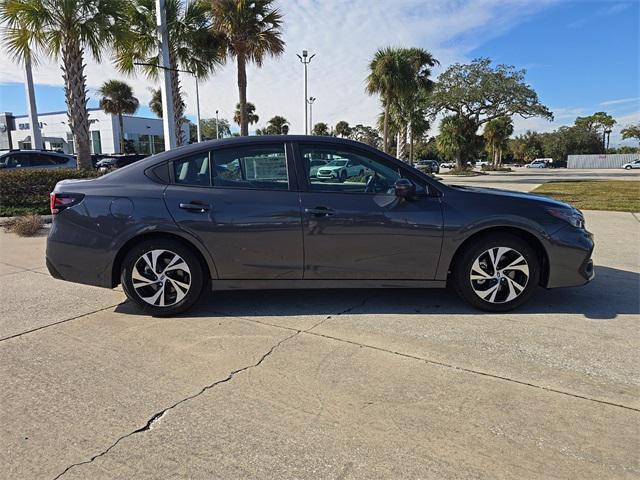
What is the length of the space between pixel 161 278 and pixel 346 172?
1958 mm

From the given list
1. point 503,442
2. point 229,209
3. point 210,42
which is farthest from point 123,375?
point 210,42

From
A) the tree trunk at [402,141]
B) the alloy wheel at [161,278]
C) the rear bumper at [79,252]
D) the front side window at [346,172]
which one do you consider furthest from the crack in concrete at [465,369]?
the tree trunk at [402,141]

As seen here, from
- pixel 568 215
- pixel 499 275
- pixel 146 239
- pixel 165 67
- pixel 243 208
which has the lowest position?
pixel 499 275

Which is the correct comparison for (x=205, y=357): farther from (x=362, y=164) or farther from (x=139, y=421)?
(x=362, y=164)

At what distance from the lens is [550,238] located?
4.04 meters

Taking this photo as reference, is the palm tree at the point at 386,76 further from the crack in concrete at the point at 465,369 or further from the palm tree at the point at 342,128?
the palm tree at the point at 342,128

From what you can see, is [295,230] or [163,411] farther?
[295,230]

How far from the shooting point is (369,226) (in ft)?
13.1

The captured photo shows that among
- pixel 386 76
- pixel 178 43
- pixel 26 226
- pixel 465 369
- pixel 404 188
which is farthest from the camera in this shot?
pixel 386 76

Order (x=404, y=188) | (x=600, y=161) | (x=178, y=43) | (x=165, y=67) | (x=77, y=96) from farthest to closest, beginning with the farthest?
(x=600, y=161), (x=178, y=43), (x=77, y=96), (x=165, y=67), (x=404, y=188)

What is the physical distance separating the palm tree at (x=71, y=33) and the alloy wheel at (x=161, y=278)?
10909 mm

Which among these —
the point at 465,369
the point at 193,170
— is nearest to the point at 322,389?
the point at 465,369

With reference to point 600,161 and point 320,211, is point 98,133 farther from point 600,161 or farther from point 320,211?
point 600,161

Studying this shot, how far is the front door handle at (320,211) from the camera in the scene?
397 centimetres
